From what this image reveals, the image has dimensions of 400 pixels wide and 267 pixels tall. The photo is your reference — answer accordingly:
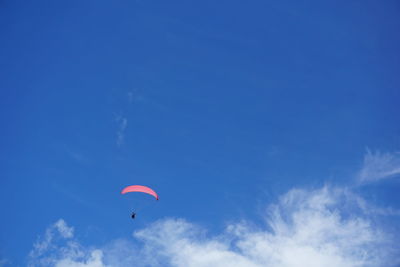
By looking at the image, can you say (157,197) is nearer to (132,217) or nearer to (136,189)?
(136,189)

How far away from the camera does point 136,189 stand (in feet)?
153

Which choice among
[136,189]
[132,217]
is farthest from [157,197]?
[132,217]

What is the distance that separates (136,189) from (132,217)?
20.0 ft

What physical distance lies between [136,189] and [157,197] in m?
3.12

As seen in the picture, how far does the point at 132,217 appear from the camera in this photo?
50344mm

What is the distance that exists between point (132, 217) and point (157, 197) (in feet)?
22.7

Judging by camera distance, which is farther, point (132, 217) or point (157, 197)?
point (132, 217)

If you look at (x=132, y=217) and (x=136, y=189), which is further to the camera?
(x=132, y=217)

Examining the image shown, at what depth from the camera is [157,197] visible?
46281mm
